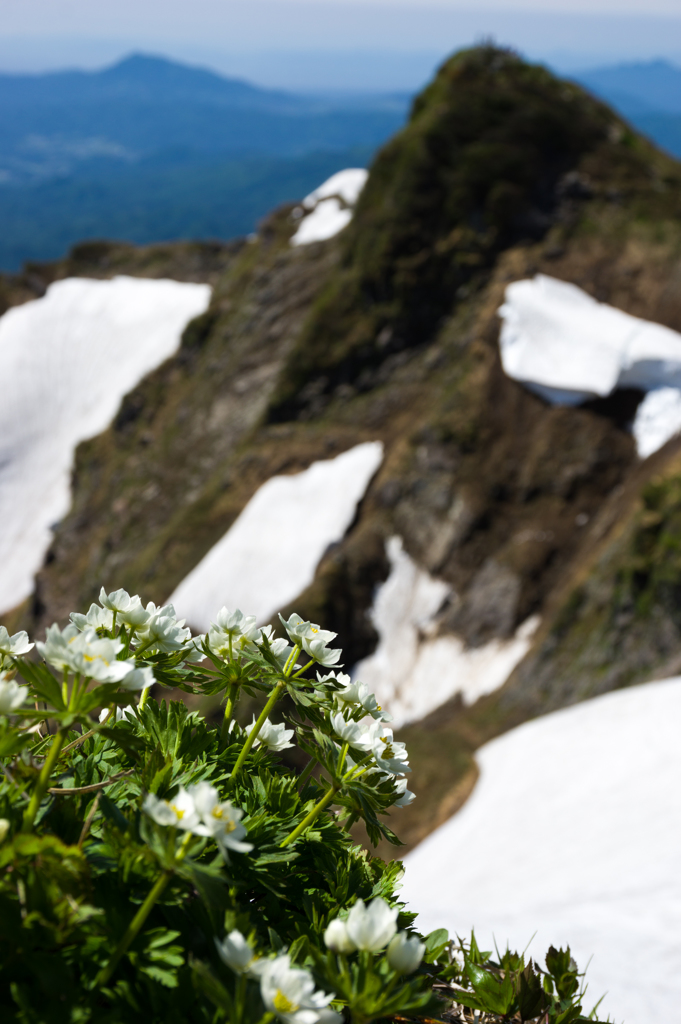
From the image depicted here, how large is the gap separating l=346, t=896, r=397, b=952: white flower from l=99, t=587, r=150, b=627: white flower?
1068mm

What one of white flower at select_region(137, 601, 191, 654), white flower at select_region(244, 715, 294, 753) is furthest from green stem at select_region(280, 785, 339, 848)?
white flower at select_region(137, 601, 191, 654)

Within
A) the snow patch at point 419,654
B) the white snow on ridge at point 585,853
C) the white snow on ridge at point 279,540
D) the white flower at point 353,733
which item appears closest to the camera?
the white flower at point 353,733

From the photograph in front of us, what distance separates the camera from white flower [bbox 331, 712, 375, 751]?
6.63 feet

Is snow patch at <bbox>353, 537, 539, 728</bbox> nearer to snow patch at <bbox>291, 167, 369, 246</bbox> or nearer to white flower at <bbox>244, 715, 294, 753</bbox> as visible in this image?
white flower at <bbox>244, 715, 294, 753</bbox>

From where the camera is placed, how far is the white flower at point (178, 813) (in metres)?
1.59

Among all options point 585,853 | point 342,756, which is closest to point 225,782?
point 342,756

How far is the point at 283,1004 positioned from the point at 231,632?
3.64ft

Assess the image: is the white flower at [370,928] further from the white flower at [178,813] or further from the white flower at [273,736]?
the white flower at [273,736]

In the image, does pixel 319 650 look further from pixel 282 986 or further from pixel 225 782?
pixel 282 986

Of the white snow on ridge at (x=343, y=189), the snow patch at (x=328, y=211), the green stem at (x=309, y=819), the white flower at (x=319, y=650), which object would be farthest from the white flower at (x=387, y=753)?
the white snow on ridge at (x=343, y=189)

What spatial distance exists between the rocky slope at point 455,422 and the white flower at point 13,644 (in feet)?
52.1

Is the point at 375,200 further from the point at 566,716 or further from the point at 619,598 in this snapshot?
the point at 566,716

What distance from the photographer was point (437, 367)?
32.6 meters

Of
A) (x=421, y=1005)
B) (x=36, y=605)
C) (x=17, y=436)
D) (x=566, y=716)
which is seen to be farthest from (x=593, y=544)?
(x=17, y=436)
